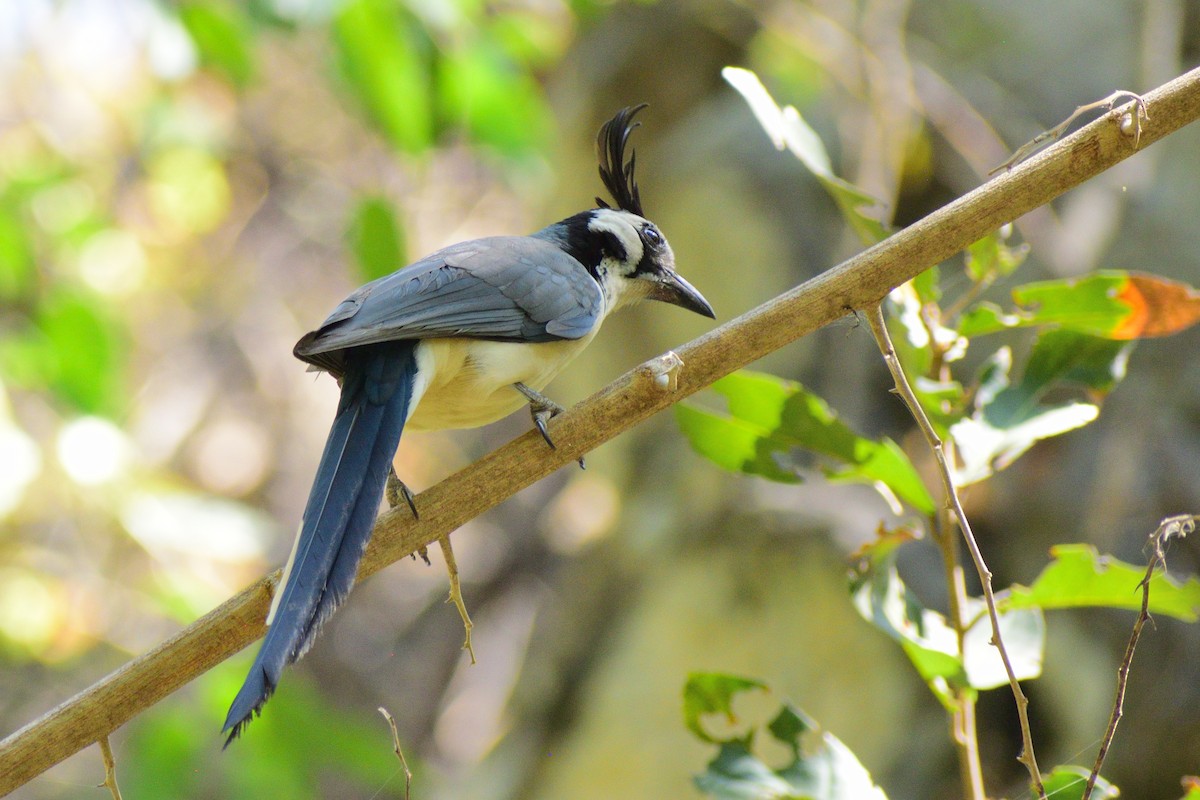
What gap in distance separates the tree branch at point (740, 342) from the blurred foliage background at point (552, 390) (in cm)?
153

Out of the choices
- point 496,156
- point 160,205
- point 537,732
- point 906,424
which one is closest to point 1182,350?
point 906,424

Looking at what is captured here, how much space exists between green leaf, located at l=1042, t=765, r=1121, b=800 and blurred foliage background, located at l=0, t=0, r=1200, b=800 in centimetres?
201

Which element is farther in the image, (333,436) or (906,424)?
(906,424)

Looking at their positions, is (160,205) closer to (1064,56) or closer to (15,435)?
(15,435)

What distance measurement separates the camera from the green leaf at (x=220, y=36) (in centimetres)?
308

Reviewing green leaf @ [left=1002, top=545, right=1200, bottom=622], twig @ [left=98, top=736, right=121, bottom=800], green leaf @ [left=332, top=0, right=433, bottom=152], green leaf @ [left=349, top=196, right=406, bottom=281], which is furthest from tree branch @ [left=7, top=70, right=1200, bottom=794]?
green leaf @ [left=332, top=0, right=433, bottom=152]

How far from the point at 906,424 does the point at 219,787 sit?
3692 mm

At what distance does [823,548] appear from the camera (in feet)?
12.3

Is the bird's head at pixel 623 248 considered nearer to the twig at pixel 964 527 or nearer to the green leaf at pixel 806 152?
the green leaf at pixel 806 152

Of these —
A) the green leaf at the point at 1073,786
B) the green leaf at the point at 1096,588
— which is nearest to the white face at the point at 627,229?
the green leaf at the point at 1096,588

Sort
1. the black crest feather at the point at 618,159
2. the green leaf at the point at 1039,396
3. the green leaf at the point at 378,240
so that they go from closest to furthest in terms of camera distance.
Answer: the green leaf at the point at 1039,396
the black crest feather at the point at 618,159
the green leaf at the point at 378,240

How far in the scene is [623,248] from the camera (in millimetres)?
2717

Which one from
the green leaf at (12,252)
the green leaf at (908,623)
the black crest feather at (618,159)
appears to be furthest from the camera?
the green leaf at (12,252)

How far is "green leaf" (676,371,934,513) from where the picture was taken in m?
1.65
